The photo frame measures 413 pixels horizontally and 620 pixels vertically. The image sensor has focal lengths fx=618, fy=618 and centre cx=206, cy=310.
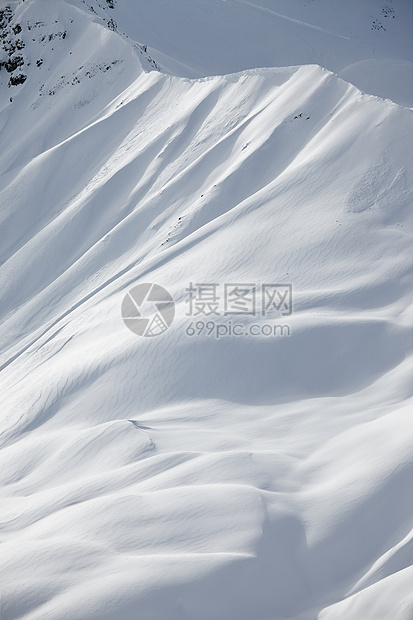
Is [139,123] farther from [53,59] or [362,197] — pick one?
[362,197]

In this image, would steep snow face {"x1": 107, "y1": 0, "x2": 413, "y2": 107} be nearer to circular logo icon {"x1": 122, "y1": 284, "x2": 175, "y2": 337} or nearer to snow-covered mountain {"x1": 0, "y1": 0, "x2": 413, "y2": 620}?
snow-covered mountain {"x1": 0, "y1": 0, "x2": 413, "y2": 620}

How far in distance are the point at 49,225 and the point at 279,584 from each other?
50.0 feet

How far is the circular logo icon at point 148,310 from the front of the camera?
40.7 ft

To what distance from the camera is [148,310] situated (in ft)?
42.8

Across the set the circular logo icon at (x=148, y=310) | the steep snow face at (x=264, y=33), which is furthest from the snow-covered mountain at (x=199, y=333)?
the steep snow face at (x=264, y=33)

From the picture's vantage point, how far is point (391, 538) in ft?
23.4

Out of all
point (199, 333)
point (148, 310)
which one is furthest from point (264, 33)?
point (199, 333)

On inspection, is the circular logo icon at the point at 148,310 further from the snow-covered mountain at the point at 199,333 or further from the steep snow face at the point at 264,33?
the steep snow face at the point at 264,33

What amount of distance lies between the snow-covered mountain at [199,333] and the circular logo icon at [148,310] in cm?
7

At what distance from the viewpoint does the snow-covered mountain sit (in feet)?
23.5

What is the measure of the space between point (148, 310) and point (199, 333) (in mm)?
1844

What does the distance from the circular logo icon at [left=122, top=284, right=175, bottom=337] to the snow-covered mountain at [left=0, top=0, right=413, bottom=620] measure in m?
0.07

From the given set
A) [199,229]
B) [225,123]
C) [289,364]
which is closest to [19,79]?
[225,123]

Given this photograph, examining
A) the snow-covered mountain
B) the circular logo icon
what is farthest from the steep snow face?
the circular logo icon
